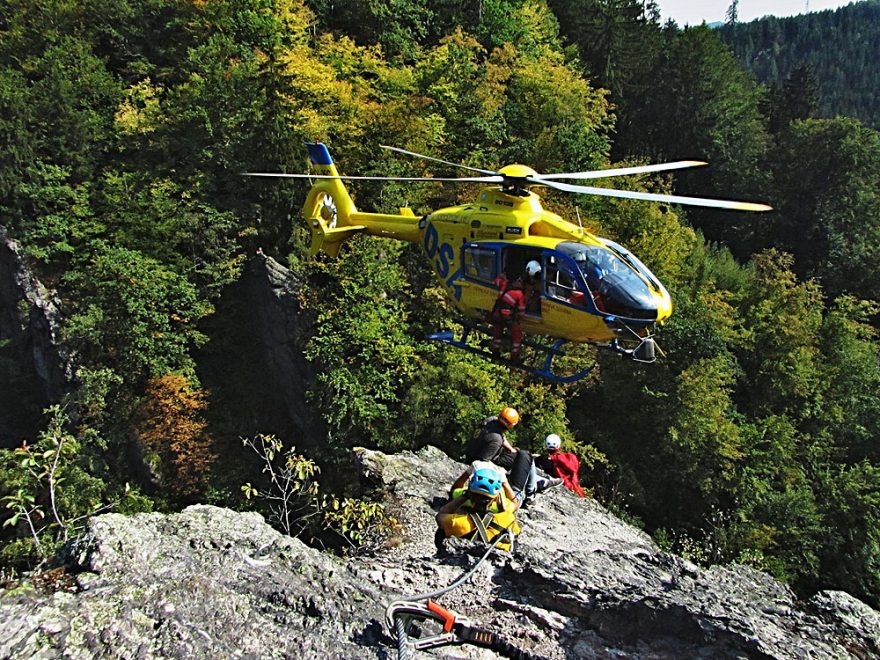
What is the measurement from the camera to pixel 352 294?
19047mm

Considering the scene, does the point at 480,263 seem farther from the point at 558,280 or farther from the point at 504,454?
the point at 504,454

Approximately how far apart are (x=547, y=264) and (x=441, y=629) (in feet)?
19.7

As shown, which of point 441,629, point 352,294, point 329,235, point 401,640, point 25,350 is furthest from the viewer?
point 25,350

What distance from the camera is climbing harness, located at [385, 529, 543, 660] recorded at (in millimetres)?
4832

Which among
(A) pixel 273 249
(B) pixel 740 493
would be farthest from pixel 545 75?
(B) pixel 740 493

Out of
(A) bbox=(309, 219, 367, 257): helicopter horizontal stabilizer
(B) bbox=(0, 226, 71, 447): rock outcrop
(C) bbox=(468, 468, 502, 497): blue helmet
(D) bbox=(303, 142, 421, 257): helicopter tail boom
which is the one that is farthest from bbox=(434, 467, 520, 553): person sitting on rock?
(B) bbox=(0, 226, 71, 447): rock outcrop

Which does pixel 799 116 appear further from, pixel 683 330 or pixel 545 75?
pixel 683 330

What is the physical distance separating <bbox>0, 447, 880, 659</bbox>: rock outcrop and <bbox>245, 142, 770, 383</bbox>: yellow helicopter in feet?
11.6

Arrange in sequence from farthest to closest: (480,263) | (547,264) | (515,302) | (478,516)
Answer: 1. (480,263)
2. (515,302)
3. (547,264)
4. (478,516)

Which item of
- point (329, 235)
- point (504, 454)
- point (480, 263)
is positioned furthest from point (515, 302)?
point (329, 235)

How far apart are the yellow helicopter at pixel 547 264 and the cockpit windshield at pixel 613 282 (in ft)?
0.05

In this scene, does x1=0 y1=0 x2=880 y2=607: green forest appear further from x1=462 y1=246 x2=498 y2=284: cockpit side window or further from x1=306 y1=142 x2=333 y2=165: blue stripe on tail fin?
x1=462 y1=246 x2=498 y2=284: cockpit side window

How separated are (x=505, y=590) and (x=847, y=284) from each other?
141 ft

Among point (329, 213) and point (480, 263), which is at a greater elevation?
point (329, 213)
